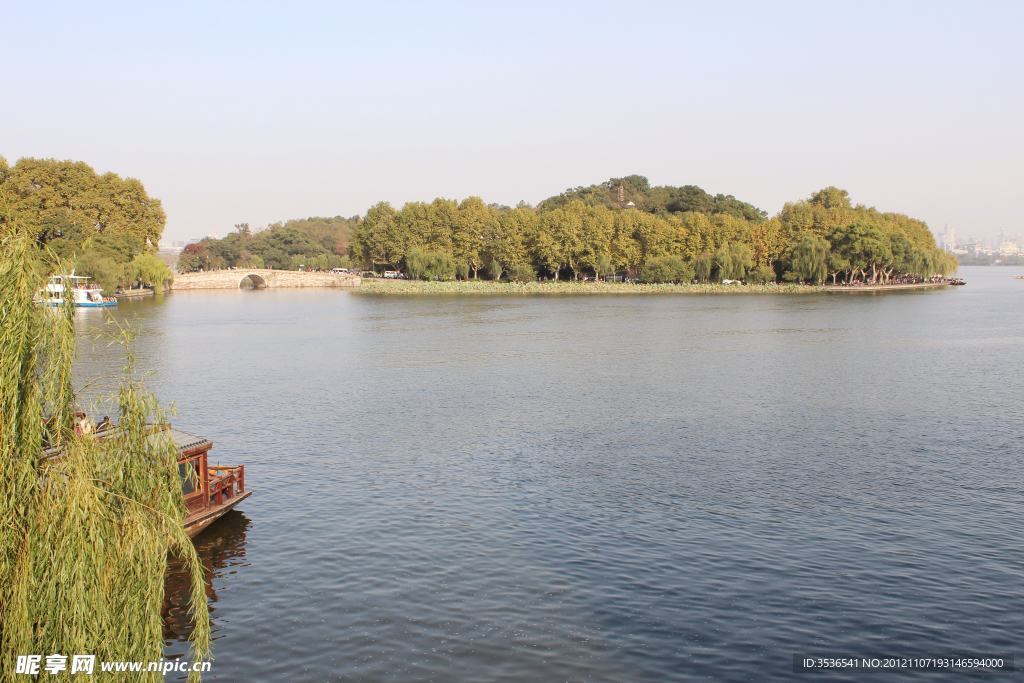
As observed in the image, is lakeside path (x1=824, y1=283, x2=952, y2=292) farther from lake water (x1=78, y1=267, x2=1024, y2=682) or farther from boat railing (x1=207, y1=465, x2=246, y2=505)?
boat railing (x1=207, y1=465, x2=246, y2=505)

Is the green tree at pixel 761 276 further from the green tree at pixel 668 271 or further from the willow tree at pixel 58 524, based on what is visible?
the willow tree at pixel 58 524

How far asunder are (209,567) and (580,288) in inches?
4858

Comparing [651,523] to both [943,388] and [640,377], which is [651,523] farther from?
[943,388]

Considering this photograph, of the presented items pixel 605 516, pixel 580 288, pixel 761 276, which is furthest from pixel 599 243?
pixel 605 516

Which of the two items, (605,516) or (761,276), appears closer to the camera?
(605,516)

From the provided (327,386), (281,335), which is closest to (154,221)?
(281,335)

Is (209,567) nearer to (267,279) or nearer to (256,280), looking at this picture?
(267,279)

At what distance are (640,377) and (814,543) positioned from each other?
988 inches

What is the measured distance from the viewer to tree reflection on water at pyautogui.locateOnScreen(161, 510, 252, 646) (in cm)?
1562

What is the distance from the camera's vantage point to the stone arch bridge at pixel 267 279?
518ft

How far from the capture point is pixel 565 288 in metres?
140

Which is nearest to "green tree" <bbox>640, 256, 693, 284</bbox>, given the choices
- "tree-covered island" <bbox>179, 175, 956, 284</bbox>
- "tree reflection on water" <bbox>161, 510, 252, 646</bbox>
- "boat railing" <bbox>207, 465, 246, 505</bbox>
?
"tree-covered island" <bbox>179, 175, 956, 284</bbox>

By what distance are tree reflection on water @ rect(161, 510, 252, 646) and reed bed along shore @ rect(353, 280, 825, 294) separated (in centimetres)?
11676

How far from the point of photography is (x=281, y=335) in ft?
226
